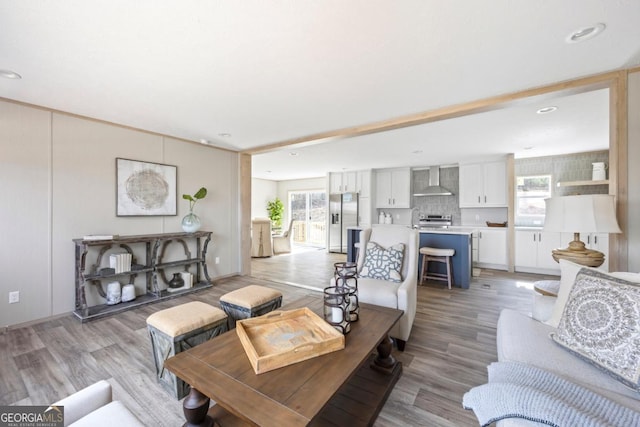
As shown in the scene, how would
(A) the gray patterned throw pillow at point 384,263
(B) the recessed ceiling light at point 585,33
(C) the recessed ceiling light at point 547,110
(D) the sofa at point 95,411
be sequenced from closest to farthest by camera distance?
(D) the sofa at point 95,411, (B) the recessed ceiling light at point 585,33, (A) the gray patterned throw pillow at point 384,263, (C) the recessed ceiling light at point 547,110

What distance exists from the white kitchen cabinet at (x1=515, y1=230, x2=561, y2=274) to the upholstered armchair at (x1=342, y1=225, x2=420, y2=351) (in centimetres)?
380

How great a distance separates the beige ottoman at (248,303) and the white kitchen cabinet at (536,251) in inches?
203

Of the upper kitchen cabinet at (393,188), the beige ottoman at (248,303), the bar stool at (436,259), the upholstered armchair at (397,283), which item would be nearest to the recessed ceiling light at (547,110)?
the upholstered armchair at (397,283)

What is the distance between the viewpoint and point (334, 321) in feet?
5.40

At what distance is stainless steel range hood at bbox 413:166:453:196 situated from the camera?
20.4 feet

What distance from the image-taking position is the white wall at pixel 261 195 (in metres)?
8.91

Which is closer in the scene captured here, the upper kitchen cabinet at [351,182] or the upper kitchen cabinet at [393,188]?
the upper kitchen cabinet at [393,188]

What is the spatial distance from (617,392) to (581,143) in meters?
4.87

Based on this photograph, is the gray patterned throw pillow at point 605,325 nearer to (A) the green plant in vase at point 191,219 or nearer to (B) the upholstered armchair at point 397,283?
(B) the upholstered armchair at point 397,283

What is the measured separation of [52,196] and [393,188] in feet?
21.3

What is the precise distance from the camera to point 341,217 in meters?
7.57

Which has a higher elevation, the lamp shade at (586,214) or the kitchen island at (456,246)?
the lamp shade at (586,214)

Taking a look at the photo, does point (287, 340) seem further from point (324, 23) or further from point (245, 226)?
point (245, 226)

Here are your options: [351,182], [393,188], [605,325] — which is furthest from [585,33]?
[351,182]
